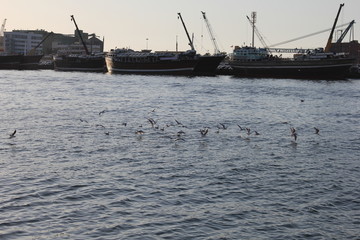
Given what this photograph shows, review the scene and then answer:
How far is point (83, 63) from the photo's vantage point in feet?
596

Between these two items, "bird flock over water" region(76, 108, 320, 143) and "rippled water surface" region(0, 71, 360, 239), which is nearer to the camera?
"rippled water surface" region(0, 71, 360, 239)

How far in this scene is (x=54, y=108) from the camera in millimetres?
61031

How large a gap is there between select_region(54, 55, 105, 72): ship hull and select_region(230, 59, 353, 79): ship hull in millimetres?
49714

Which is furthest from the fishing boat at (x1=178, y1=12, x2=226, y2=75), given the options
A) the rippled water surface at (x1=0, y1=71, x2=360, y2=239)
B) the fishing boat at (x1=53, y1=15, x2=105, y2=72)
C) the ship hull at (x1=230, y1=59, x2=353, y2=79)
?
the rippled water surface at (x1=0, y1=71, x2=360, y2=239)

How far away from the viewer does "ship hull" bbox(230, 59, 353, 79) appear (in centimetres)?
13588

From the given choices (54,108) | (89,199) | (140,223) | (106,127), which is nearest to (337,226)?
(140,223)

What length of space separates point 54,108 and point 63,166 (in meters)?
34.0

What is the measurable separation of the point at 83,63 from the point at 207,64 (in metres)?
46.8

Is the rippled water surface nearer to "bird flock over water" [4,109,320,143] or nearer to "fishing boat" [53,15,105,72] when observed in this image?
"bird flock over water" [4,109,320,143]

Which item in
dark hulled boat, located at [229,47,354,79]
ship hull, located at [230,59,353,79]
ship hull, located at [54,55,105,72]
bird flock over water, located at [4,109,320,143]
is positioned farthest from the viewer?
ship hull, located at [54,55,105,72]

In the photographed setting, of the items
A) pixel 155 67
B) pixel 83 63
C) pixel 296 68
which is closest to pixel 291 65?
pixel 296 68

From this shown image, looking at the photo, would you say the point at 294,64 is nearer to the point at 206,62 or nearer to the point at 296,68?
the point at 296,68

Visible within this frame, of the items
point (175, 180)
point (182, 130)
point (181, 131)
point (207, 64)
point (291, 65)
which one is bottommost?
point (175, 180)

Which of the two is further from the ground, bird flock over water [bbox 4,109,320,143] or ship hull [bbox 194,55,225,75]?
ship hull [bbox 194,55,225,75]
